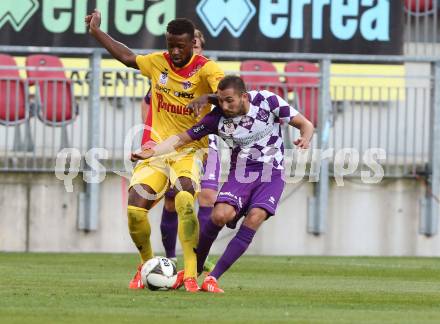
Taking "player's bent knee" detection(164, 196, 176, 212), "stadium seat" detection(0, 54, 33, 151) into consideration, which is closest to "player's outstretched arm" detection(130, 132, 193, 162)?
"player's bent knee" detection(164, 196, 176, 212)

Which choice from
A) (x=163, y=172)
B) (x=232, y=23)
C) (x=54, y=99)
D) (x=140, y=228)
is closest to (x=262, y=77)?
(x=232, y=23)

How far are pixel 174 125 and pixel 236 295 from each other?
1657 millimetres

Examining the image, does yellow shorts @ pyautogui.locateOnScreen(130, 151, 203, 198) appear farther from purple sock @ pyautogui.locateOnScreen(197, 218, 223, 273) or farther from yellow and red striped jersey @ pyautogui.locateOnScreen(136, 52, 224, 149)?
purple sock @ pyautogui.locateOnScreen(197, 218, 223, 273)

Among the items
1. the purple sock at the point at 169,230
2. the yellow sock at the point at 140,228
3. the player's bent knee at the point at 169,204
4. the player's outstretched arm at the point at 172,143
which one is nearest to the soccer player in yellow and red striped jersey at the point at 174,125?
the yellow sock at the point at 140,228

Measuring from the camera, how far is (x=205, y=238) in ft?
36.9

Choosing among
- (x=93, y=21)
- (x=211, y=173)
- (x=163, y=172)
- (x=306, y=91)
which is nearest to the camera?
(x=163, y=172)

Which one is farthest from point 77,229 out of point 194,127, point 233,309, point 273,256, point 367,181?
point 233,309

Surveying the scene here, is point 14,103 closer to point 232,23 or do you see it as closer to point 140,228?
point 232,23

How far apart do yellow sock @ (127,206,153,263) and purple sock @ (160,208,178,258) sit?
1.76 meters

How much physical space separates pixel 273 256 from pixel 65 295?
7535 mm

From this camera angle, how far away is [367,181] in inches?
735

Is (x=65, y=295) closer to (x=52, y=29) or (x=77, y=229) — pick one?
(x=77, y=229)

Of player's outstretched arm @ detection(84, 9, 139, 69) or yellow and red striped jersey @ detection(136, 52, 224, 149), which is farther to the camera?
player's outstretched arm @ detection(84, 9, 139, 69)

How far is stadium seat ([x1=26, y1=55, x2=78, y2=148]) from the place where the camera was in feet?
59.0
